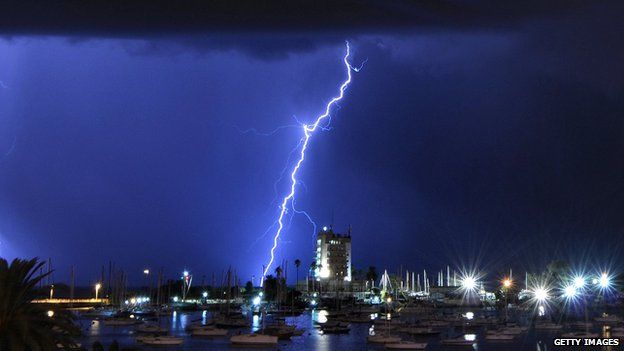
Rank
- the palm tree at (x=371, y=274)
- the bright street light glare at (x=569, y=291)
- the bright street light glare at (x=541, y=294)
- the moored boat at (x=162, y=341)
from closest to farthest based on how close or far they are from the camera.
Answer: the moored boat at (x=162, y=341) < the bright street light glare at (x=569, y=291) < the bright street light glare at (x=541, y=294) < the palm tree at (x=371, y=274)

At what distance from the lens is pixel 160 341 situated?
5016 centimetres

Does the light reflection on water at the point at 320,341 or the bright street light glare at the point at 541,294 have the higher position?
the bright street light glare at the point at 541,294

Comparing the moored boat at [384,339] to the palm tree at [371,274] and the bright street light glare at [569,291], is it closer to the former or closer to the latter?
the bright street light glare at [569,291]

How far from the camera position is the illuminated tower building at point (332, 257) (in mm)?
153750

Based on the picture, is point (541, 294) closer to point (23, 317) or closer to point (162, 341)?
point (162, 341)

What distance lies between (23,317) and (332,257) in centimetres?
14302

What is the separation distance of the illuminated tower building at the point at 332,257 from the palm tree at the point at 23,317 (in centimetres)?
14012

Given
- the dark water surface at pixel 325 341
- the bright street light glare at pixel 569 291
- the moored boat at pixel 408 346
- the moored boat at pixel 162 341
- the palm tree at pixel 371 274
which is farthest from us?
the palm tree at pixel 371 274

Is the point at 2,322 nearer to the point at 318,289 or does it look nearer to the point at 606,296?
the point at 606,296

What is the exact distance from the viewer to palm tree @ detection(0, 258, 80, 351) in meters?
12.7

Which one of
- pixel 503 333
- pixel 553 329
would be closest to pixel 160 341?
pixel 503 333

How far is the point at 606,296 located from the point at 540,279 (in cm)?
1126

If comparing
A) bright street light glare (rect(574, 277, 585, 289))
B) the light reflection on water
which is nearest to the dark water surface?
the light reflection on water

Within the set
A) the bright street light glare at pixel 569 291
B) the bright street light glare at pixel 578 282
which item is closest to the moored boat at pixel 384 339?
the bright street light glare at pixel 569 291
